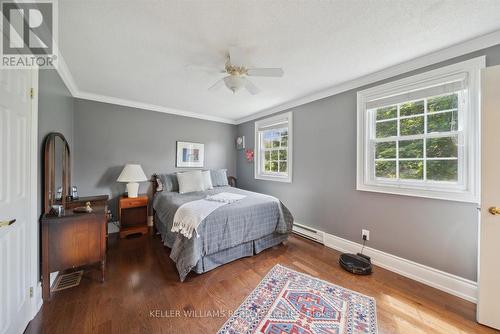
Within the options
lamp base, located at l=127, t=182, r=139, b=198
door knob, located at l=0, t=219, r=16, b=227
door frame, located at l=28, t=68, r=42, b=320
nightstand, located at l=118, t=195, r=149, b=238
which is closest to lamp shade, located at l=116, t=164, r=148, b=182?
lamp base, located at l=127, t=182, r=139, b=198

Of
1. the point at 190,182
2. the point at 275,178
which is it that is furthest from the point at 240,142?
the point at 190,182

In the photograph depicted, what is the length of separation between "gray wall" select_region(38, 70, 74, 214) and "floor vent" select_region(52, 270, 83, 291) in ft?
2.56

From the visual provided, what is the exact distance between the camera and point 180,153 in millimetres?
3980

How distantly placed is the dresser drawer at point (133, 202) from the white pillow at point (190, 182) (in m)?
0.60

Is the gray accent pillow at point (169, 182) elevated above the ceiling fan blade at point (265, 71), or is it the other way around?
the ceiling fan blade at point (265, 71)

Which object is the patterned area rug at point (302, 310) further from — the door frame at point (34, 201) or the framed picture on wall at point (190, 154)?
the framed picture on wall at point (190, 154)

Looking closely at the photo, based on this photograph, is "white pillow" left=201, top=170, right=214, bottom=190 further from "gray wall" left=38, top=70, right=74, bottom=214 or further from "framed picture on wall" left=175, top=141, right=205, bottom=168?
"gray wall" left=38, top=70, right=74, bottom=214

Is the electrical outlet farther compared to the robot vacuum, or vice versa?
the electrical outlet

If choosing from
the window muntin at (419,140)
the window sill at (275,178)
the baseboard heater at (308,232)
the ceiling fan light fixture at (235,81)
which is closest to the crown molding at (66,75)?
the ceiling fan light fixture at (235,81)

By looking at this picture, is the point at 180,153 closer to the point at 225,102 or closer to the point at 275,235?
→ the point at 225,102

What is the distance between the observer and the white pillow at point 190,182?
3.32 metres

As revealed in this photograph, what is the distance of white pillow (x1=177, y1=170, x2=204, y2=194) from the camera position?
3.32 meters

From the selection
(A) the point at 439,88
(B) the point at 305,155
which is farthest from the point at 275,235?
(A) the point at 439,88

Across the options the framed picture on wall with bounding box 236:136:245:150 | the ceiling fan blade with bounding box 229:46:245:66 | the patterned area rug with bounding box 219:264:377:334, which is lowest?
the patterned area rug with bounding box 219:264:377:334
